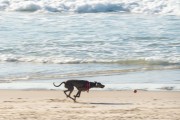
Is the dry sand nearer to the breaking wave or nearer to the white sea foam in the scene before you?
the breaking wave

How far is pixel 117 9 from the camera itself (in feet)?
89.5

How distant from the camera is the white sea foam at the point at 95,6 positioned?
87.2 feet

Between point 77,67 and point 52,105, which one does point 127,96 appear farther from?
point 77,67

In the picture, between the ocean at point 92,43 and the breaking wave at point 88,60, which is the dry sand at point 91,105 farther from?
the breaking wave at point 88,60

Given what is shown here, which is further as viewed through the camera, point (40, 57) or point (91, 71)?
point (40, 57)

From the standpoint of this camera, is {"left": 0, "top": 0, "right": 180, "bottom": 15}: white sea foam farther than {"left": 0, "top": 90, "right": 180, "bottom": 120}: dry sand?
Yes

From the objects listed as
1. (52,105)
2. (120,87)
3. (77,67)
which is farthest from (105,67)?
(52,105)

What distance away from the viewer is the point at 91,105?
29.5 feet

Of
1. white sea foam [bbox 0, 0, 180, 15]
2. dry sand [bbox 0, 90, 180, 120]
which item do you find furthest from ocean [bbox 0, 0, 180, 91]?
dry sand [bbox 0, 90, 180, 120]

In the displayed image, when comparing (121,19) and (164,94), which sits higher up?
(121,19)

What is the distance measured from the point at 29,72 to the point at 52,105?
4.02 meters

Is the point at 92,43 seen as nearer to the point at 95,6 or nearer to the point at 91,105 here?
the point at 91,105

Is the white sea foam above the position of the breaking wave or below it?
above

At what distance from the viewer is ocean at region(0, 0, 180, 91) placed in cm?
1205
